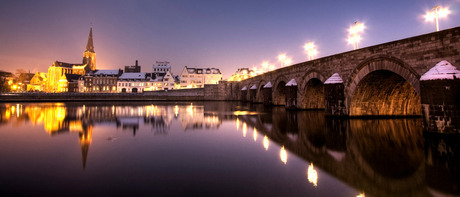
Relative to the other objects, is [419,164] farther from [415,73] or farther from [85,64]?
[85,64]

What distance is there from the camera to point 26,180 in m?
4.18

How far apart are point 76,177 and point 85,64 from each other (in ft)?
491

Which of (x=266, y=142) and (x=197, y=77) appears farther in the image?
(x=197, y=77)

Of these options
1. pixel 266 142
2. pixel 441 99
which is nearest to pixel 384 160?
pixel 266 142

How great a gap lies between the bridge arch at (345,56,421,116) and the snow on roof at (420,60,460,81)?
3.93 metres

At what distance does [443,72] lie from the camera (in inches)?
332

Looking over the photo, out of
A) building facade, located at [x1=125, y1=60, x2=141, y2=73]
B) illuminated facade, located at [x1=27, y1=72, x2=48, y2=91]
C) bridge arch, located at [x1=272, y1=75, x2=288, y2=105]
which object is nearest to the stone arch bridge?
bridge arch, located at [x1=272, y1=75, x2=288, y2=105]

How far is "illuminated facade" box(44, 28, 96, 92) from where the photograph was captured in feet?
337

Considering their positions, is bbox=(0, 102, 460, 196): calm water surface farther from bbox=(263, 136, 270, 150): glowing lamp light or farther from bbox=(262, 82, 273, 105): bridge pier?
bbox=(262, 82, 273, 105): bridge pier

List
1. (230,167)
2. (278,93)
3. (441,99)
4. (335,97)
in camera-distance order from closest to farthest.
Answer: (230,167)
(441,99)
(335,97)
(278,93)

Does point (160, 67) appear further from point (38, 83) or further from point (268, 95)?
point (268, 95)

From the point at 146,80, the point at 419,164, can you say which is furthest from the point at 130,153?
the point at 146,80

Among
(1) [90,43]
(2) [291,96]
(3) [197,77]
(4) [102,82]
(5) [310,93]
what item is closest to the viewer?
(5) [310,93]

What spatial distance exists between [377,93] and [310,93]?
8.41 metres
